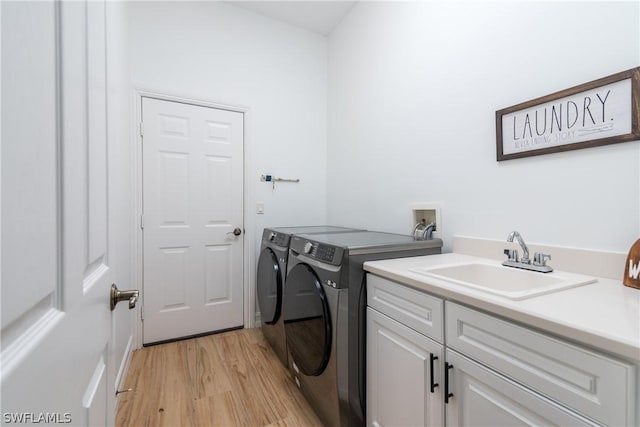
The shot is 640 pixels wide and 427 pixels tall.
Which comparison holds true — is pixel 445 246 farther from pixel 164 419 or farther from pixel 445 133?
pixel 164 419

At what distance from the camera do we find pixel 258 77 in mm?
2730

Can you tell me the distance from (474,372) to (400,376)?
346 mm

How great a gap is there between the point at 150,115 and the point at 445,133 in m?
2.27

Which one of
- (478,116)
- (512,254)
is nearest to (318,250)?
(512,254)

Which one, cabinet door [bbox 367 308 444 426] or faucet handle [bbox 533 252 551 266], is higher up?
faucet handle [bbox 533 252 551 266]

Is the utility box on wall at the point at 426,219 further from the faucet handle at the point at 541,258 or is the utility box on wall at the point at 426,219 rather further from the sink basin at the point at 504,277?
the faucet handle at the point at 541,258

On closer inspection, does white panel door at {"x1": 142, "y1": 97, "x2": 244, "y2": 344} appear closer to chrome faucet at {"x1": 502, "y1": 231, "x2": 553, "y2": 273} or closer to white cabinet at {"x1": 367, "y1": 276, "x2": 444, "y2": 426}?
white cabinet at {"x1": 367, "y1": 276, "x2": 444, "y2": 426}

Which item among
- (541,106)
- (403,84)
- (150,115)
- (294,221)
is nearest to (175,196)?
(150,115)

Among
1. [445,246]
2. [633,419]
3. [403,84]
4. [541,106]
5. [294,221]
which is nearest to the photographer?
[633,419]

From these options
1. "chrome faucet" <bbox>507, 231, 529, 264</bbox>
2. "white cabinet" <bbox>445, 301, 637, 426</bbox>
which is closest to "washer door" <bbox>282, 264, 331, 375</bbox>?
"white cabinet" <bbox>445, 301, 637, 426</bbox>

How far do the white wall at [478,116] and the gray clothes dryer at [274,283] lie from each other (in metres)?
0.78

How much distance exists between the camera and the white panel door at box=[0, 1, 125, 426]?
28 centimetres

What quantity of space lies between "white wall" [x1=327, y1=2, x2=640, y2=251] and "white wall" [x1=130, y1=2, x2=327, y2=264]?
0.49m

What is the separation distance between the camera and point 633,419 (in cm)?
58
